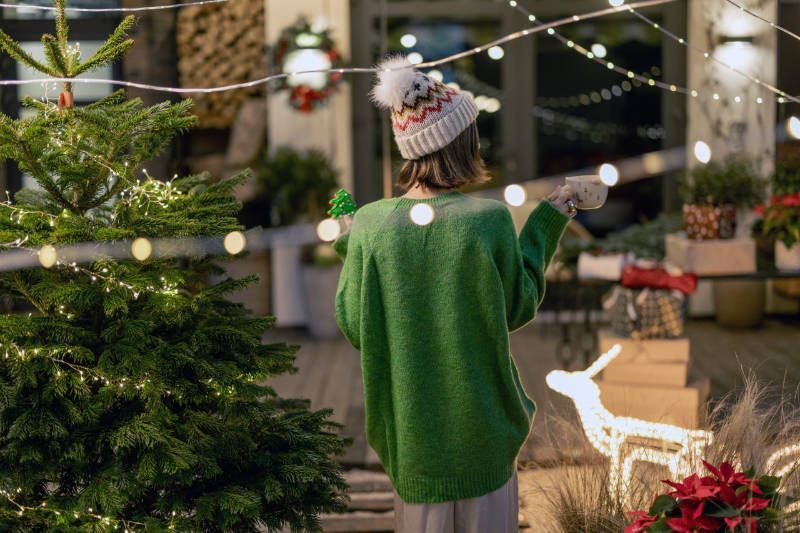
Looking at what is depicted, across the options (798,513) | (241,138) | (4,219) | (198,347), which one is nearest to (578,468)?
(798,513)

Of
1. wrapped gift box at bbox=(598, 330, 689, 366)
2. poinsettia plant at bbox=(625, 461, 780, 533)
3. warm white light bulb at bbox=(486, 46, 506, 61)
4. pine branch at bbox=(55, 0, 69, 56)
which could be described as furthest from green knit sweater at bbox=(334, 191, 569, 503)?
warm white light bulb at bbox=(486, 46, 506, 61)

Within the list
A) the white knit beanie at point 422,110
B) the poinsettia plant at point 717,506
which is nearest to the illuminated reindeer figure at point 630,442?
the poinsettia plant at point 717,506

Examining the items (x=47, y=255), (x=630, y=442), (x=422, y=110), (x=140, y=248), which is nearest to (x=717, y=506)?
(x=630, y=442)

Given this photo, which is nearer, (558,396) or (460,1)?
(558,396)

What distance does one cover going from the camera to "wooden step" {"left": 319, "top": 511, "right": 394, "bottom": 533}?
3.66 meters

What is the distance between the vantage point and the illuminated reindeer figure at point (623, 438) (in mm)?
2875

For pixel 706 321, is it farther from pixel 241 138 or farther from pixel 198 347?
pixel 198 347

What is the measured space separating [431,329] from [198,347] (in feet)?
2.08

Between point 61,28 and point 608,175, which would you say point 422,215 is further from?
point 61,28

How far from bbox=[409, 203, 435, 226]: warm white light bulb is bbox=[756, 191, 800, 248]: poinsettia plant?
2.66m

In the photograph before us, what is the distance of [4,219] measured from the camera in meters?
2.59

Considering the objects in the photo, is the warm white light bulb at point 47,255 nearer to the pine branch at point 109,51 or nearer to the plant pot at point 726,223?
the pine branch at point 109,51

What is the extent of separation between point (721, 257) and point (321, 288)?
9.15 ft

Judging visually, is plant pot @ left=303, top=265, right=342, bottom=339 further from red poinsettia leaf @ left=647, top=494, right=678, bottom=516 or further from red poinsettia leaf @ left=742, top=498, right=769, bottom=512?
red poinsettia leaf @ left=742, top=498, right=769, bottom=512
